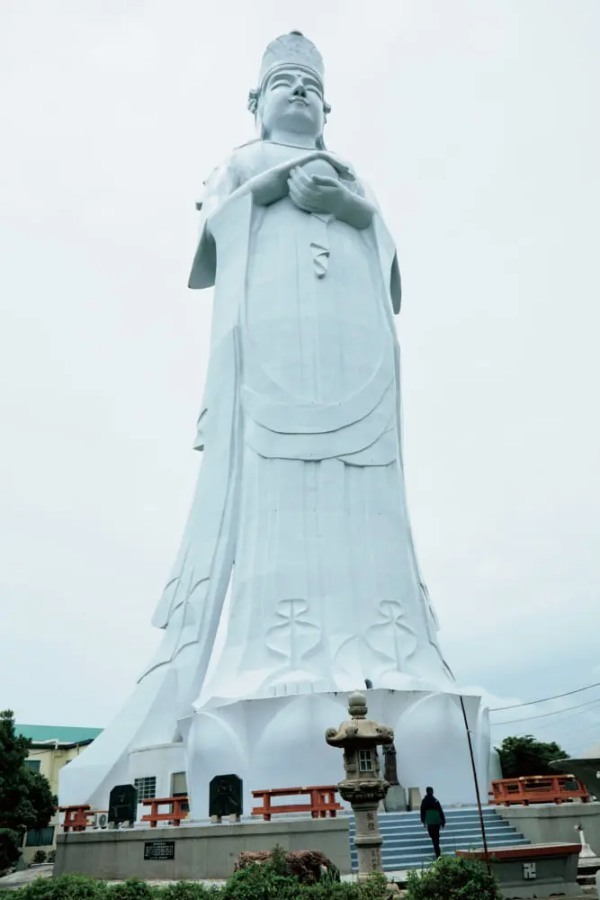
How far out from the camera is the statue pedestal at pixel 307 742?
35.1ft

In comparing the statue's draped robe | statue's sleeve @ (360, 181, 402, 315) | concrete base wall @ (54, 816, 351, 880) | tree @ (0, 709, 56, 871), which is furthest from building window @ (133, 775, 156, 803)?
statue's sleeve @ (360, 181, 402, 315)

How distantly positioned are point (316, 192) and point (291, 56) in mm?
3737

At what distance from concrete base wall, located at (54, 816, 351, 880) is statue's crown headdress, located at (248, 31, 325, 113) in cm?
1465

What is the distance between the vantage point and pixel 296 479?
13.4 m

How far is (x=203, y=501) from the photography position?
1400cm

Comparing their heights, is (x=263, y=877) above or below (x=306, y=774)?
below

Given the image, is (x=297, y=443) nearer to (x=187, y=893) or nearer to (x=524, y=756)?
(x=187, y=893)

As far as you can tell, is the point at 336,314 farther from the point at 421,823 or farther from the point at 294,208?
the point at 421,823

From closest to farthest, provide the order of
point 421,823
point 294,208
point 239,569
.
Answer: point 421,823 < point 239,569 < point 294,208

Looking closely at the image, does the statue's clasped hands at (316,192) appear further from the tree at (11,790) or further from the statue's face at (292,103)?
the tree at (11,790)

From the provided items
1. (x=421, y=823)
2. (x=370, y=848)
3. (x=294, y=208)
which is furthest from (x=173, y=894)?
(x=294, y=208)

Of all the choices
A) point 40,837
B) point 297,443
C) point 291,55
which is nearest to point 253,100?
point 291,55

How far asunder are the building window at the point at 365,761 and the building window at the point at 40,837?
20.8 metres

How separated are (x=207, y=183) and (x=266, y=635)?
957 cm
